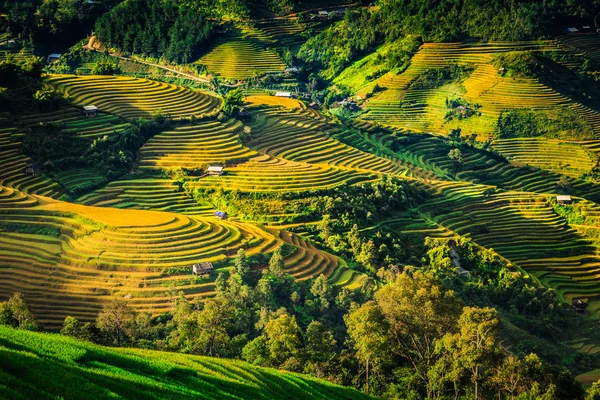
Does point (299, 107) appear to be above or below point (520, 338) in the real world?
above

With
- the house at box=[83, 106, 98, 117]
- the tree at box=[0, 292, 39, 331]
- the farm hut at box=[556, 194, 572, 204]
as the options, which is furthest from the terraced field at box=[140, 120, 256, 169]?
the farm hut at box=[556, 194, 572, 204]

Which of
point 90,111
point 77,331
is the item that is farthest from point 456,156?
point 77,331

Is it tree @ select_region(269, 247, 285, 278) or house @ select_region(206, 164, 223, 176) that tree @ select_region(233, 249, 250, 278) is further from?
house @ select_region(206, 164, 223, 176)

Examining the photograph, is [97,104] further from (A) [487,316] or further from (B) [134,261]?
(A) [487,316]

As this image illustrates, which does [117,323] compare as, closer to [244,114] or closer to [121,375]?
[121,375]

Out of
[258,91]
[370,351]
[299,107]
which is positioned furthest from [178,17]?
[370,351]

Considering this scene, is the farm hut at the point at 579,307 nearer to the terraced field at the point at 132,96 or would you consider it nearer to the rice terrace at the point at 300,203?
the rice terrace at the point at 300,203
